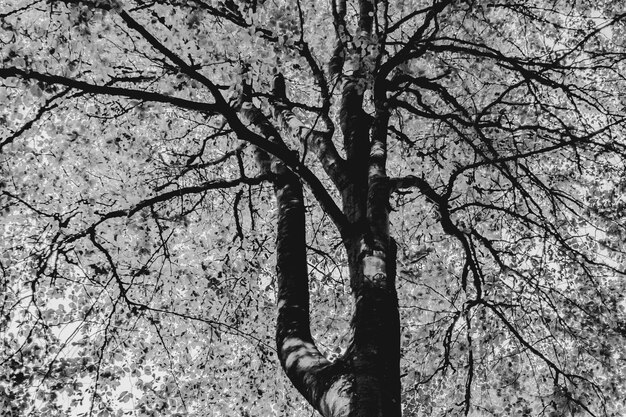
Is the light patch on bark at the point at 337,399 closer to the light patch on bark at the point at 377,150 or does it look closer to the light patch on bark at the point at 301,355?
the light patch on bark at the point at 301,355

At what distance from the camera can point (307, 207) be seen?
9211 millimetres

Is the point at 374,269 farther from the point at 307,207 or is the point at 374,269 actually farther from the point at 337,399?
the point at 307,207

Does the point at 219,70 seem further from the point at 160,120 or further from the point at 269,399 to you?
the point at 269,399

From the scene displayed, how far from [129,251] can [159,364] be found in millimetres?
2484

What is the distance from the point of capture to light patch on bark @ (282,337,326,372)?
3680 mm

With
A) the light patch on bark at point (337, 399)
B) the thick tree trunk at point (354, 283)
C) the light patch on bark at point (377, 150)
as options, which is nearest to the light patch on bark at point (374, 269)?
the thick tree trunk at point (354, 283)

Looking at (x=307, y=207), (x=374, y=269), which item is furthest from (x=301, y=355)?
(x=307, y=207)

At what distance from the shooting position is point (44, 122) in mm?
8945

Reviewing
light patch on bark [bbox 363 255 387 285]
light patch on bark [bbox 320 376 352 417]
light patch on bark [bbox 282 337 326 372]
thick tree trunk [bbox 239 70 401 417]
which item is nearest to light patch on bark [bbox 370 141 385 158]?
thick tree trunk [bbox 239 70 401 417]

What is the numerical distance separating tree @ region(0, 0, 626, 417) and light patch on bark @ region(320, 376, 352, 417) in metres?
0.02

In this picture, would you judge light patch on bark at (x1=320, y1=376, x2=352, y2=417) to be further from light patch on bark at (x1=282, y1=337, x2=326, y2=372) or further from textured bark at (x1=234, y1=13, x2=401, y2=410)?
light patch on bark at (x1=282, y1=337, x2=326, y2=372)

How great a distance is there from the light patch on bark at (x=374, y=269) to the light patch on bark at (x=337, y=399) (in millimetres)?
869

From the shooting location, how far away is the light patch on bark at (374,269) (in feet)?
12.8

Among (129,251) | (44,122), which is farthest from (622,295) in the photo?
(44,122)
